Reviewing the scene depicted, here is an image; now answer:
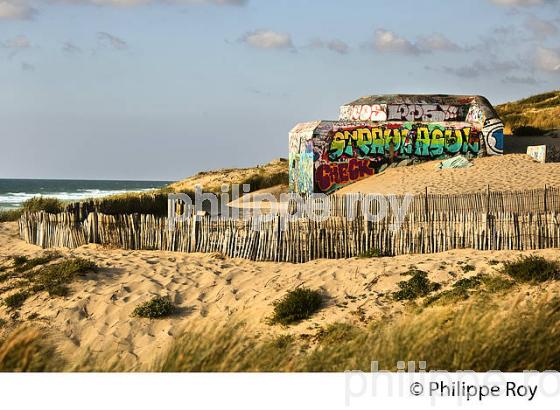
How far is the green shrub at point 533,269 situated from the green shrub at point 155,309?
541cm

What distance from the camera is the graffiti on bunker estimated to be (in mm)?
23250

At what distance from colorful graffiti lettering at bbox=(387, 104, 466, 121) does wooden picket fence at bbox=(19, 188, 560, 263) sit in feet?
32.3

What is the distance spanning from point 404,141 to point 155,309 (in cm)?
1530

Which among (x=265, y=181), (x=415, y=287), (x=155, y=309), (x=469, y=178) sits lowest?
(x=155, y=309)

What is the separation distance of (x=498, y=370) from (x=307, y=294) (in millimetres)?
4826

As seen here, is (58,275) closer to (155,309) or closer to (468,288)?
(155,309)

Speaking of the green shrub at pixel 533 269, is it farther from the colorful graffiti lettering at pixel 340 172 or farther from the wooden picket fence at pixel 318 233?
the colorful graffiti lettering at pixel 340 172

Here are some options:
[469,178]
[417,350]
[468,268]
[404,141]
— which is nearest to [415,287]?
[468,268]

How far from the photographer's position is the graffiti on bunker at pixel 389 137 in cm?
2325

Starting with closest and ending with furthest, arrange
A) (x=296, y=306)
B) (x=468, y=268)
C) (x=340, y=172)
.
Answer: (x=296, y=306) → (x=468, y=268) → (x=340, y=172)

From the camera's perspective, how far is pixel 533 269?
1021 cm

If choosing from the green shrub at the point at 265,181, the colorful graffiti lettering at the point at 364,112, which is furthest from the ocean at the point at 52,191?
the colorful graffiti lettering at the point at 364,112

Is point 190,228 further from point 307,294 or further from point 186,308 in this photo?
point 307,294

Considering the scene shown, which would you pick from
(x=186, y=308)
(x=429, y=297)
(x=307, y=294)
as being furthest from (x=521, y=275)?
(x=186, y=308)
